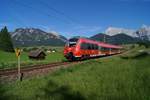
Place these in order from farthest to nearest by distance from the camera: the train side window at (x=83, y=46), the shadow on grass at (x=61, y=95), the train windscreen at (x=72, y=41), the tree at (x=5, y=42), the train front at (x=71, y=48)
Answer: the tree at (x=5, y=42) → the train side window at (x=83, y=46) → the train windscreen at (x=72, y=41) → the train front at (x=71, y=48) → the shadow on grass at (x=61, y=95)

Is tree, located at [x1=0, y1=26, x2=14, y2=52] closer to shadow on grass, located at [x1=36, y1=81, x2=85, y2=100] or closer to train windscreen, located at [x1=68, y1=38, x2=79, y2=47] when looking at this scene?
train windscreen, located at [x1=68, y1=38, x2=79, y2=47]

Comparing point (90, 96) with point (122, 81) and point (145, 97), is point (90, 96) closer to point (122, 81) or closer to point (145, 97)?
point (145, 97)

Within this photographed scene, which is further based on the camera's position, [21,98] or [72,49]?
[72,49]

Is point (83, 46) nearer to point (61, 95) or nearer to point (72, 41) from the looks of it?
point (72, 41)

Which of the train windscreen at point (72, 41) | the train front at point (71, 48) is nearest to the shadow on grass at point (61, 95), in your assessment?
the train front at point (71, 48)

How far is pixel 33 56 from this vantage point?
6494cm

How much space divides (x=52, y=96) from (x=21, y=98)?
4.42 feet

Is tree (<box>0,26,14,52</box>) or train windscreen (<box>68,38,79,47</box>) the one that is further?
tree (<box>0,26,14,52</box>)

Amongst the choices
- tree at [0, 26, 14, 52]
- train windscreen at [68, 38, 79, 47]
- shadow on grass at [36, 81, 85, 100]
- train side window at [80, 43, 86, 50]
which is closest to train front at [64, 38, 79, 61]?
train windscreen at [68, 38, 79, 47]

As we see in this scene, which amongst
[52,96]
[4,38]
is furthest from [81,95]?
[4,38]

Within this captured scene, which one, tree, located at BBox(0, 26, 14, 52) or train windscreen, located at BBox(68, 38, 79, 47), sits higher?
tree, located at BBox(0, 26, 14, 52)

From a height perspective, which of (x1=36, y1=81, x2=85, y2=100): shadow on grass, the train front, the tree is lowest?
(x1=36, y1=81, x2=85, y2=100): shadow on grass

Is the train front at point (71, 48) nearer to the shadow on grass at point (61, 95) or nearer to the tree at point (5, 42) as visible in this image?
the shadow on grass at point (61, 95)

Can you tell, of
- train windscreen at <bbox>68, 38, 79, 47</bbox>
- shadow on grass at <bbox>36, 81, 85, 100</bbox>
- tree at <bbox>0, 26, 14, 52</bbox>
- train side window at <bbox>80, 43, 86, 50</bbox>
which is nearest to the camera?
shadow on grass at <bbox>36, 81, 85, 100</bbox>
